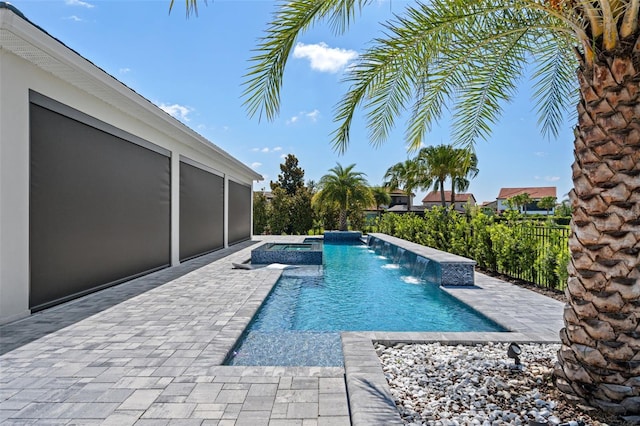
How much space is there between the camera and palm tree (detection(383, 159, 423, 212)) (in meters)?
30.7

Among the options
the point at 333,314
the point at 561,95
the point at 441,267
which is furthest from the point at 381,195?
the point at 561,95

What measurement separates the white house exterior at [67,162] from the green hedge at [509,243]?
960 centimetres

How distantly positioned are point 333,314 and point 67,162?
230 inches

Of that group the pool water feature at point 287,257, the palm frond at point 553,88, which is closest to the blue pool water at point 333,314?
the pool water feature at point 287,257

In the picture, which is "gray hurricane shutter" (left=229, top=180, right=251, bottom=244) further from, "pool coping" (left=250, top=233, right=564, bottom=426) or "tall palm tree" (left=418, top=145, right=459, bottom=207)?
"tall palm tree" (left=418, top=145, right=459, bottom=207)

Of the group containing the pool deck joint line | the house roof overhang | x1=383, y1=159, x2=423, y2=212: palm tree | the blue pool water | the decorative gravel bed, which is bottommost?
the blue pool water

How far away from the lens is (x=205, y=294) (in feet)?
24.4

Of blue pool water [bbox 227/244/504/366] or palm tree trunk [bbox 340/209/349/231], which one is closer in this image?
blue pool water [bbox 227/244/504/366]

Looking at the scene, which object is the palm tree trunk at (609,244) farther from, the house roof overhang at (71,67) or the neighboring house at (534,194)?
the neighboring house at (534,194)

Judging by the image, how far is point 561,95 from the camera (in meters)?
5.45

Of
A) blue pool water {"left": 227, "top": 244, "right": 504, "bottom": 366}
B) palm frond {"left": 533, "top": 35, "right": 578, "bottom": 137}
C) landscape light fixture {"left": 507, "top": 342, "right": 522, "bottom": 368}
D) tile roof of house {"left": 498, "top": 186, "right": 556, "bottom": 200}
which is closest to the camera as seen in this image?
landscape light fixture {"left": 507, "top": 342, "right": 522, "bottom": 368}

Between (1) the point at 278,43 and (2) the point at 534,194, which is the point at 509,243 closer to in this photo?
(1) the point at 278,43

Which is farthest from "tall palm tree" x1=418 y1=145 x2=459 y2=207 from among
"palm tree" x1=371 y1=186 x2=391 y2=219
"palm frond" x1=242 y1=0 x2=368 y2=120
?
"palm frond" x1=242 y1=0 x2=368 y2=120

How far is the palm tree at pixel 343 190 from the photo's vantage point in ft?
81.1
